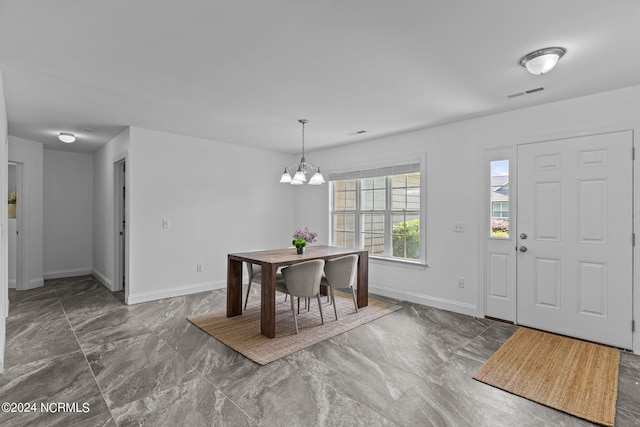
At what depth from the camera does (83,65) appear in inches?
98.4

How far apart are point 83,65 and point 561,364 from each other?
4.42 m

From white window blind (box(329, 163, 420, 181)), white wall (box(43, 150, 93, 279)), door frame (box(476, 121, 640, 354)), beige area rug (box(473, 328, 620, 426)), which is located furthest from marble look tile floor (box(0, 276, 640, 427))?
white wall (box(43, 150, 93, 279))

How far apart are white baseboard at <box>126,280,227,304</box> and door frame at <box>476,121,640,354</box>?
3737mm

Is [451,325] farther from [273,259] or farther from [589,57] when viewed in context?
[589,57]

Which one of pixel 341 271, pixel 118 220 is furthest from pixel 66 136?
pixel 341 271

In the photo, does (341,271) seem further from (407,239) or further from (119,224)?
(119,224)

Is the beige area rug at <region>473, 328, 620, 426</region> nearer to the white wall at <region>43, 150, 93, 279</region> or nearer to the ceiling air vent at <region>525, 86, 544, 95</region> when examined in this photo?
the ceiling air vent at <region>525, 86, 544, 95</region>

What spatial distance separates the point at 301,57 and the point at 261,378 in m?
2.38

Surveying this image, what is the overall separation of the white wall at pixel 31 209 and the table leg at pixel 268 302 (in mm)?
4350

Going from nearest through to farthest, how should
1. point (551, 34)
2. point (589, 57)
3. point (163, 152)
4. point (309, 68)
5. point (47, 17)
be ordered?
1. point (47, 17)
2. point (551, 34)
3. point (589, 57)
4. point (309, 68)
5. point (163, 152)

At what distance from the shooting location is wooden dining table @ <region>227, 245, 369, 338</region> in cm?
324

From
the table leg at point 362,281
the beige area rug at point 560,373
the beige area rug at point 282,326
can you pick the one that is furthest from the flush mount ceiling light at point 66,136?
the beige area rug at point 560,373

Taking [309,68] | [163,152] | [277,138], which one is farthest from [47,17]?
[277,138]

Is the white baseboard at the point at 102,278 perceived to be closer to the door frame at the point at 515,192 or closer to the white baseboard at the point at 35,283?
the white baseboard at the point at 35,283
